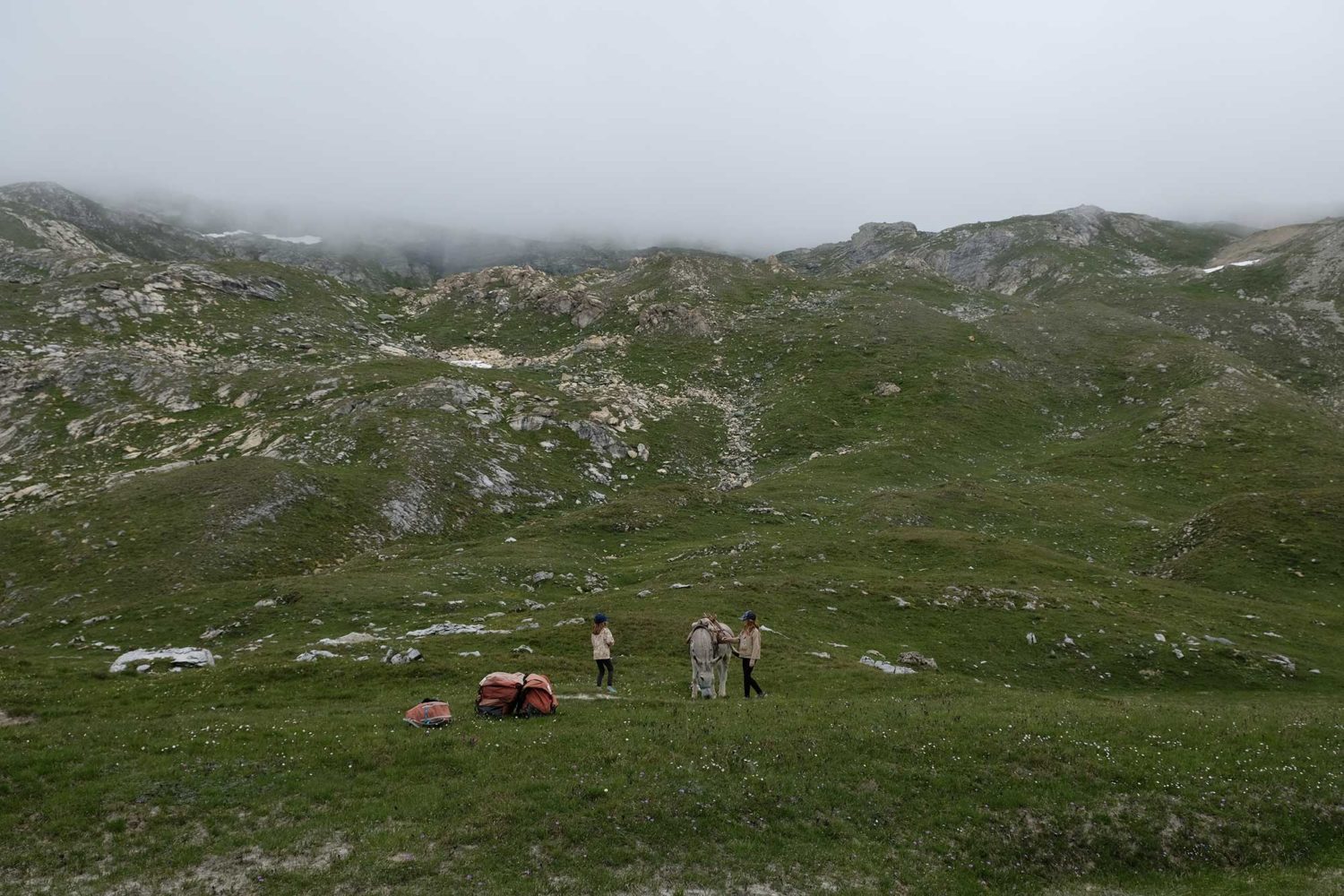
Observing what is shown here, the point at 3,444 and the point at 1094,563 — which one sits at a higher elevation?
the point at 3,444

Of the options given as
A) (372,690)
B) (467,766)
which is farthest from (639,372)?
(467,766)

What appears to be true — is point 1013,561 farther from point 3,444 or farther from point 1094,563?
point 3,444

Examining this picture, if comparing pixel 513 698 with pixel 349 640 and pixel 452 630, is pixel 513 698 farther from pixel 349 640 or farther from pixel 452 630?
pixel 349 640

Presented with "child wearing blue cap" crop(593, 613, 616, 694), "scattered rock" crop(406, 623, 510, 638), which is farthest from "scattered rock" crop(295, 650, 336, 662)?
"child wearing blue cap" crop(593, 613, 616, 694)

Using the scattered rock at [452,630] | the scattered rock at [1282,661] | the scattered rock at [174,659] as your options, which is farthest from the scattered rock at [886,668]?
the scattered rock at [174,659]

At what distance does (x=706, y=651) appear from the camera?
24969 mm

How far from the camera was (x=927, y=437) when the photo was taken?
275 feet

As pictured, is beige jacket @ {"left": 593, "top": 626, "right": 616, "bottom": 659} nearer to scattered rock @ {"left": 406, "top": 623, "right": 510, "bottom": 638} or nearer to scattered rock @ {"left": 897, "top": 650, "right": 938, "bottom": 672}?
scattered rock @ {"left": 406, "top": 623, "right": 510, "bottom": 638}

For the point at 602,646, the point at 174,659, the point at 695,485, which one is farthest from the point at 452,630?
the point at 695,485

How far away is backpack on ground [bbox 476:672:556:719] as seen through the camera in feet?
73.6

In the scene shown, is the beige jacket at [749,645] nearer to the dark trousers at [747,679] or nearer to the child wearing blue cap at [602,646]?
the dark trousers at [747,679]

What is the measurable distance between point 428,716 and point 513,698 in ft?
8.97

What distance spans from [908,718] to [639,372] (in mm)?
84766

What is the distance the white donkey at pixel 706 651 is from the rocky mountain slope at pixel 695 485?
13.6 feet
